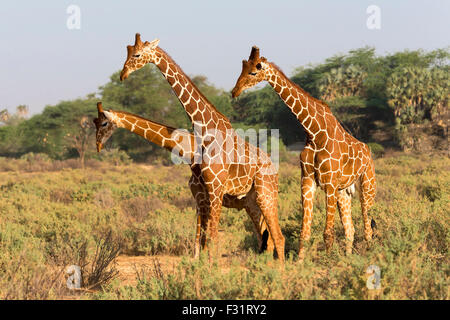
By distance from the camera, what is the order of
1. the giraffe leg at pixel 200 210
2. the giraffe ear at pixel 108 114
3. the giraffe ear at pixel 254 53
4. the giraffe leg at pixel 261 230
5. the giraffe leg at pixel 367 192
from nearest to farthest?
1. the giraffe ear at pixel 108 114
2. the giraffe ear at pixel 254 53
3. the giraffe leg at pixel 200 210
4. the giraffe leg at pixel 261 230
5. the giraffe leg at pixel 367 192

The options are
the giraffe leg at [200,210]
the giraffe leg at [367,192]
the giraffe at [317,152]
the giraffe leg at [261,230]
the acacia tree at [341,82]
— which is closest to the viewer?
the giraffe leg at [200,210]

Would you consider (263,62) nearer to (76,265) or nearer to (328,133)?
(328,133)

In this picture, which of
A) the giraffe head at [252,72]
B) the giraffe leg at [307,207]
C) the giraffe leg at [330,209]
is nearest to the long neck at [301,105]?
the giraffe head at [252,72]

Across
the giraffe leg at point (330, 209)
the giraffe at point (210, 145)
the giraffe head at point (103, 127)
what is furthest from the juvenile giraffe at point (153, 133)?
the giraffe leg at point (330, 209)

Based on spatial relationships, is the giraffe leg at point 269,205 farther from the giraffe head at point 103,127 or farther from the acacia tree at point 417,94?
the acacia tree at point 417,94

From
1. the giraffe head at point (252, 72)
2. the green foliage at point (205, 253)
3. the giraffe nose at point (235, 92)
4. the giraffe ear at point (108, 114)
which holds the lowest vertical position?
the green foliage at point (205, 253)

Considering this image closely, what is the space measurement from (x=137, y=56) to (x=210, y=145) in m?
1.36

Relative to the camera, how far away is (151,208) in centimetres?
1287

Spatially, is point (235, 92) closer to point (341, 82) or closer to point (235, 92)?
point (235, 92)

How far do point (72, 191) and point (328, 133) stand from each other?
426 inches

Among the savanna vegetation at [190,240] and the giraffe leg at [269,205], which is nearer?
the savanna vegetation at [190,240]

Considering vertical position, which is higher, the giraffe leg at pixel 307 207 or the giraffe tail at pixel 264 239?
the giraffe leg at pixel 307 207

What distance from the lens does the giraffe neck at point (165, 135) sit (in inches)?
250

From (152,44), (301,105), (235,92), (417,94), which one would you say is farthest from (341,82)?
(152,44)
